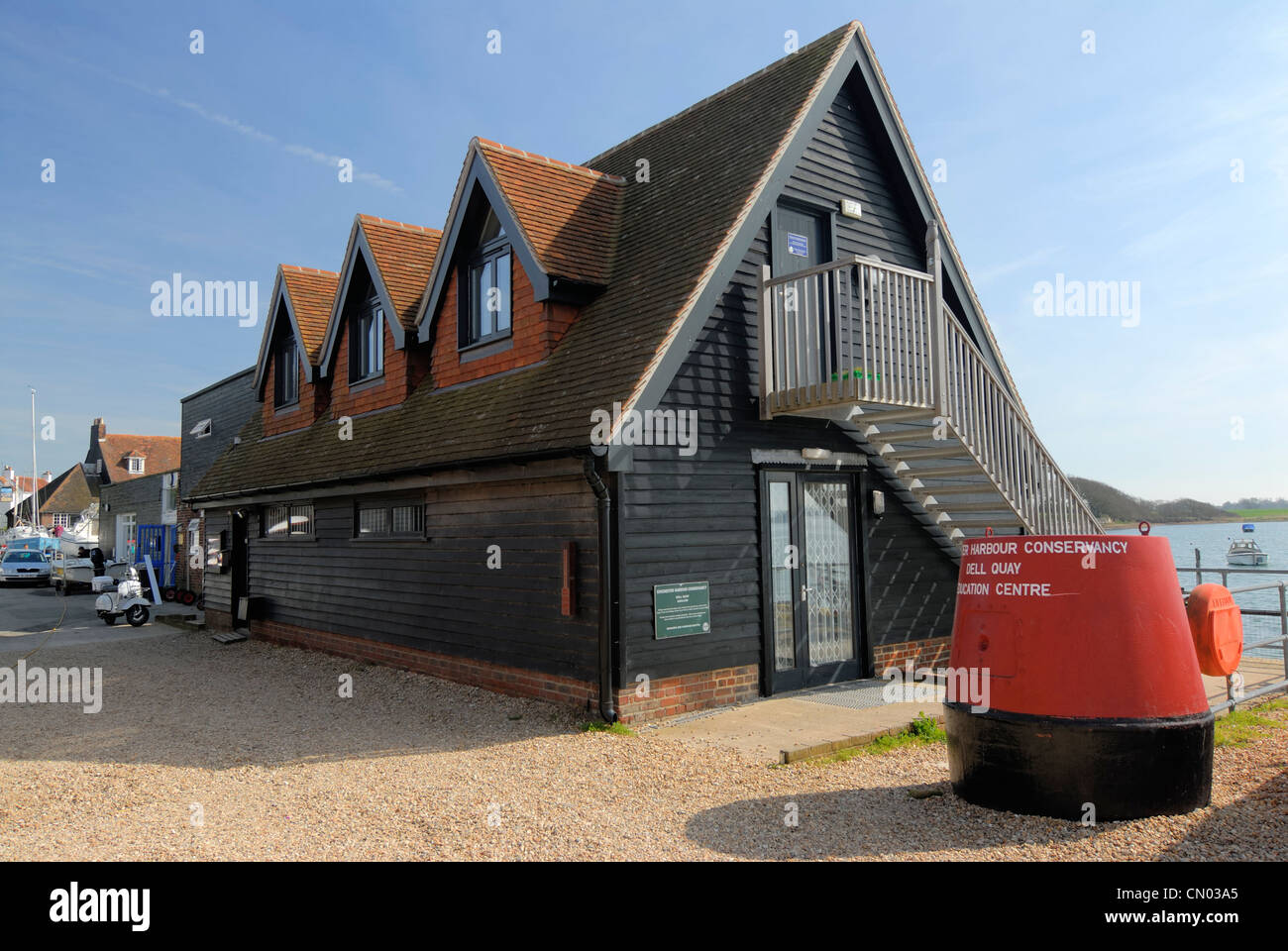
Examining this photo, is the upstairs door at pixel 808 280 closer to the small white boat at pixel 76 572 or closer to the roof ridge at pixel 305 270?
the roof ridge at pixel 305 270

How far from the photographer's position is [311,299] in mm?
18078

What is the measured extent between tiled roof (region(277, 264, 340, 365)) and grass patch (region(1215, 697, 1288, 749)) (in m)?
14.6

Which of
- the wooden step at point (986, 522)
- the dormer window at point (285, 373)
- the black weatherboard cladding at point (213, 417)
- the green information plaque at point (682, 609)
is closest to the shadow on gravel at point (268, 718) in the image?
the green information plaque at point (682, 609)

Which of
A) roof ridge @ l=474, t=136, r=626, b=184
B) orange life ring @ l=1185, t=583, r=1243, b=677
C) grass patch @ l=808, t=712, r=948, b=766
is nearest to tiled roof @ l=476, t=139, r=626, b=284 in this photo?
roof ridge @ l=474, t=136, r=626, b=184

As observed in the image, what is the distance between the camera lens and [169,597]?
2448 cm

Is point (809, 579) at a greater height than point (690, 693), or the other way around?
point (809, 579)

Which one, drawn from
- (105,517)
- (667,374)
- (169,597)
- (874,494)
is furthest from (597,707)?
(105,517)

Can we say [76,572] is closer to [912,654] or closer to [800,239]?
[800,239]

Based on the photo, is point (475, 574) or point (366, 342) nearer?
point (475, 574)

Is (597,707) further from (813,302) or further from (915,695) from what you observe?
(813,302)

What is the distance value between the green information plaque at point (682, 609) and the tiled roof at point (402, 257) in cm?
683

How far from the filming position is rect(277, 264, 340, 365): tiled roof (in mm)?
16766

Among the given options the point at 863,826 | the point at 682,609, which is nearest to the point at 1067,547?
the point at 863,826
